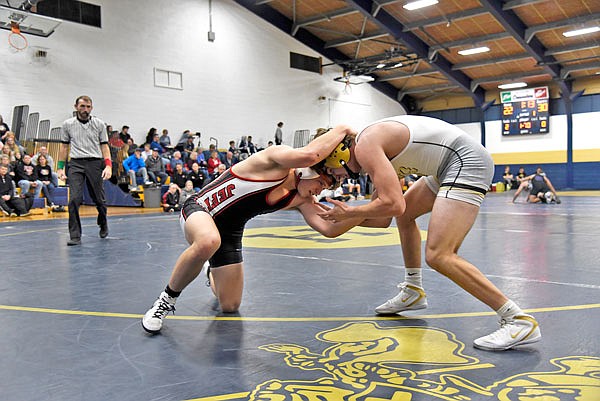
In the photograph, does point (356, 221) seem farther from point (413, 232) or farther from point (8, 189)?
point (8, 189)

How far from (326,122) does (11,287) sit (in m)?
20.1

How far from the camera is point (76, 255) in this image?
189 inches

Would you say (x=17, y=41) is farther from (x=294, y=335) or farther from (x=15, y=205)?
(x=294, y=335)

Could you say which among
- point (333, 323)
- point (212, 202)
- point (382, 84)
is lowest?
point (333, 323)

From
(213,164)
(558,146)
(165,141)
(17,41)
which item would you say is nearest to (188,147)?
(165,141)

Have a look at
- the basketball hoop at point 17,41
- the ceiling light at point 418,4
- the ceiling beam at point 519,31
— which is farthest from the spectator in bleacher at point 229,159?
the ceiling beam at point 519,31

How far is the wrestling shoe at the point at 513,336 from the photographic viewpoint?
2119mm

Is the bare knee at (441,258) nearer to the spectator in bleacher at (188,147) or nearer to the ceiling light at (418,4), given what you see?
the spectator in bleacher at (188,147)

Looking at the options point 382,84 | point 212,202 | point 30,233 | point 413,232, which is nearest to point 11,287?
point 212,202

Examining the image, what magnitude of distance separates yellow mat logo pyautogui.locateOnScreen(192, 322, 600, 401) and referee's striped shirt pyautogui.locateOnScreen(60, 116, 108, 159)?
4390 mm

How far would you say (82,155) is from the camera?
224 inches

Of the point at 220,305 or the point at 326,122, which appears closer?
the point at 220,305

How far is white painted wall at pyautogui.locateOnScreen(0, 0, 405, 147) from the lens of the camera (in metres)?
14.2

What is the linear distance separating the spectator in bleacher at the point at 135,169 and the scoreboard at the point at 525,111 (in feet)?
61.8
